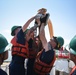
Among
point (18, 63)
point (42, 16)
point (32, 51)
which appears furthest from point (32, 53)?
point (42, 16)

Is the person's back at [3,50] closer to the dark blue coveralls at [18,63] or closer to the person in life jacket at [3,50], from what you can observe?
the person in life jacket at [3,50]

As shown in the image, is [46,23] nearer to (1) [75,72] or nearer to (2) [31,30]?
(2) [31,30]

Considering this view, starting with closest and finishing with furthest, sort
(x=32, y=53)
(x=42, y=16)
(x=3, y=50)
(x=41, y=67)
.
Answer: (x=3, y=50)
(x=41, y=67)
(x=42, y=16)
(x=32, y=53)

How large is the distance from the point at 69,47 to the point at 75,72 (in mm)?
420

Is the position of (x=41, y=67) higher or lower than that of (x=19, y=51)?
lower

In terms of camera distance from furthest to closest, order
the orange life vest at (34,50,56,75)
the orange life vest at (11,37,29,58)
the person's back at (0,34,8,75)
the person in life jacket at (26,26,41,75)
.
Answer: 1. the person in life jacket at (26,26,41,75)
2. the orange life vest at (11,37,29,58)
3. the orange life vest at (34,50,56,75)
4. the person's back at (0,34,8,75)

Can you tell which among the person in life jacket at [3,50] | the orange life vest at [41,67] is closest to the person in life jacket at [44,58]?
the orange life vest at [41,67]

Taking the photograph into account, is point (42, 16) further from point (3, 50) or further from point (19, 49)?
point (3, 50)

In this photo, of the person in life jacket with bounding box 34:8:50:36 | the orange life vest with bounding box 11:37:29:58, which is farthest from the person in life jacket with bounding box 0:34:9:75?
the person in life jacket with bounding box 34:8:50:36

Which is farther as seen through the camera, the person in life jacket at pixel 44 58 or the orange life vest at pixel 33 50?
the orange life vest at pixel 33 50

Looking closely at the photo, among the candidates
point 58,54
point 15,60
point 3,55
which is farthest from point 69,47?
point 58,54

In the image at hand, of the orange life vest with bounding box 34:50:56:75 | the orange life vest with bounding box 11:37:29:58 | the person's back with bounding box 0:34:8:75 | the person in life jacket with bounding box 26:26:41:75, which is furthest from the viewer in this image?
the person in life jacket with bounding box 26:26:41:75

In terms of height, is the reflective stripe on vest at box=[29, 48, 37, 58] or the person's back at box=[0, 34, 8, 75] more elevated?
the person's back at box=[0, 34, 8, 75]

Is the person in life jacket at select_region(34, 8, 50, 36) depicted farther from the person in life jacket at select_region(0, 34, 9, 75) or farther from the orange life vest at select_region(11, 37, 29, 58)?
the person in life jacket at select_region(0, 34, 9, 75)
